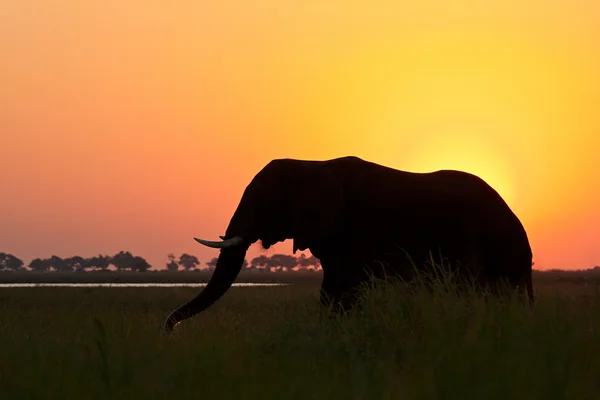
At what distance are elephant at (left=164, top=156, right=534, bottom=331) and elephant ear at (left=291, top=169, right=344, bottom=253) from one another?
13 millimetres

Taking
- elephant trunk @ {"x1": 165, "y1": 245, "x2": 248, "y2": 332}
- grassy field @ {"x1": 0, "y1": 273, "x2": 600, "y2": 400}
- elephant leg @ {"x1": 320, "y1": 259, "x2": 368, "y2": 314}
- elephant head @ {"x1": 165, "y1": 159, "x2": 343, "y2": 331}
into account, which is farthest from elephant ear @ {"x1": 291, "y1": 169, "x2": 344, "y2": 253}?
grassy field @ {"x1": 0, "y1": 273, "x2": 600, "y2": 400}

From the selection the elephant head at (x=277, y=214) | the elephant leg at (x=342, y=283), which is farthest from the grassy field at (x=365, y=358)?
the elephant head at (x=277, y=214)

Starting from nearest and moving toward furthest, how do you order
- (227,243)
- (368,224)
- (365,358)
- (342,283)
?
(365,358) → (342,283) → (368,224) → (227,243)

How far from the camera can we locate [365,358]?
7508 millimetres

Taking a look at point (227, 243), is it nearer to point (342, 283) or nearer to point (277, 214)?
point (277, 214)

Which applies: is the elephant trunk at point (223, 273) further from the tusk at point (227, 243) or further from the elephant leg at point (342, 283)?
the elephant leg at point (342, 283)

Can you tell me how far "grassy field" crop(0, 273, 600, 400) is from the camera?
610 cm

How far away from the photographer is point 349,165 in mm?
12031

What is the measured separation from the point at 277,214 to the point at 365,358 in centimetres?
480

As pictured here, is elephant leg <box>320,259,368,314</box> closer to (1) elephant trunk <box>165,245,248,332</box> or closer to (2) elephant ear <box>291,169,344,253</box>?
(2) elephant ear <box>291,169,344,253</box>

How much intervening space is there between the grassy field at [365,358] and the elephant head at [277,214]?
241cm

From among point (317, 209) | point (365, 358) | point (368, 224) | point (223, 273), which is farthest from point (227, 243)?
point (365, 358)

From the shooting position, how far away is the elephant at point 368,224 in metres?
11.4

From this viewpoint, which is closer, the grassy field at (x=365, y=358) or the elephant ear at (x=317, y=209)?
the grassy field at (x=365, y=358)
